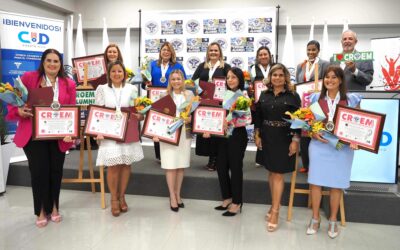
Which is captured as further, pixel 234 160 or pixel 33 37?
pixel 33 37

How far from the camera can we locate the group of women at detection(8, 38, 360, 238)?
9.30ft

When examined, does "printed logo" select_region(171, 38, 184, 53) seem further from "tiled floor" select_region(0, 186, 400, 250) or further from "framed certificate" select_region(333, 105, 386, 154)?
"framed certificate" select_region(333, 105, 386, 154)

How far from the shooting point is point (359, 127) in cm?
266

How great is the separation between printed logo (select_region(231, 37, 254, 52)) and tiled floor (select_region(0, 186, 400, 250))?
3.37m

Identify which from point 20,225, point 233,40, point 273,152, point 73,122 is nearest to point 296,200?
point 273,152

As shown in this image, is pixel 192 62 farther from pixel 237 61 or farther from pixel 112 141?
pixel 112 141

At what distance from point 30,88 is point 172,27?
3821 mm

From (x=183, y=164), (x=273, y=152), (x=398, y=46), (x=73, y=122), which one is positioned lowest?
(x=183, y=164)

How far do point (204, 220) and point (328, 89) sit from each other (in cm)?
172

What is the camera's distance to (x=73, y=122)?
307 centimetres

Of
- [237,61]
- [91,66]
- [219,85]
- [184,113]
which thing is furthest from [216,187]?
[237,61]

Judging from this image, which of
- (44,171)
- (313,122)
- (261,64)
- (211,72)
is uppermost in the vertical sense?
(261,64)

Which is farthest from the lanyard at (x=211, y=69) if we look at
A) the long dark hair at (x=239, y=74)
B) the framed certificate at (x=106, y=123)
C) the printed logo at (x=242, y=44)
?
the printed logo at (x=242, y=44)

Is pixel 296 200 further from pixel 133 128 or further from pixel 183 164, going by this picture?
pixel 133 128
